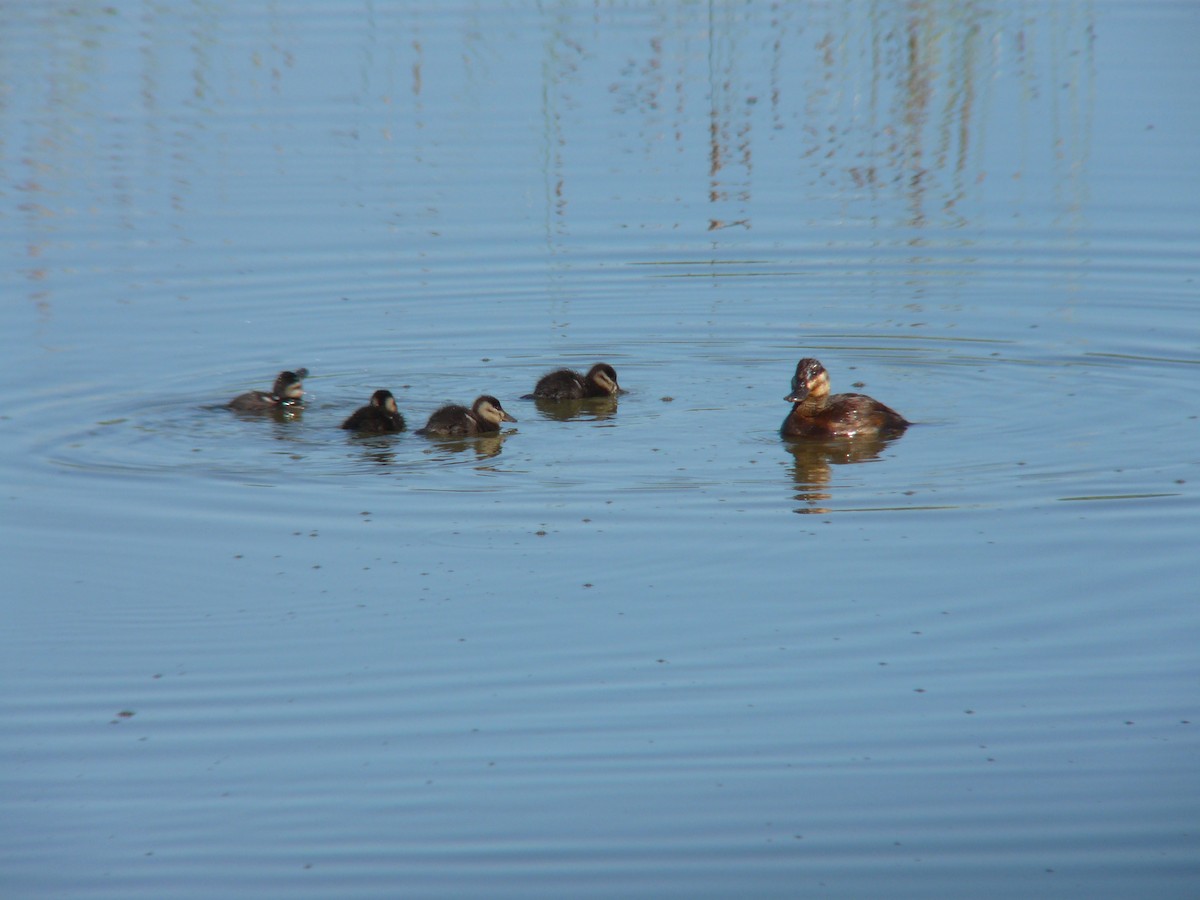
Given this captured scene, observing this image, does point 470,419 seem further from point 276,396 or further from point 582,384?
point 276,396

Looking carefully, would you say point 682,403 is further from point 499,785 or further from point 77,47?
point 77,47

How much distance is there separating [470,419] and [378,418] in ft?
1.64

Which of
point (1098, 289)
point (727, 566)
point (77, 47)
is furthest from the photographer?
point (77, 47)

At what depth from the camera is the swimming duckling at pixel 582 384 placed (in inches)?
376

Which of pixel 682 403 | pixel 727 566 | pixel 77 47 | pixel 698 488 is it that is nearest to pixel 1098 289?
pixel 682 403

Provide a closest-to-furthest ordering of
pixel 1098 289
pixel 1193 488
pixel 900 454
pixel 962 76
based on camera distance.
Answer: pixel 1193 488, pixel 900 454, pixel 1098 289, pixel 962 76

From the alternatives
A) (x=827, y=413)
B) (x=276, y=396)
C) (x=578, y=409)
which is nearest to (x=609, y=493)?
(x=827, y=413)

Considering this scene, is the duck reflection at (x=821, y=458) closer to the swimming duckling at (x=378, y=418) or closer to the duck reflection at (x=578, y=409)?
the duck reflection at (x=578, y=409)

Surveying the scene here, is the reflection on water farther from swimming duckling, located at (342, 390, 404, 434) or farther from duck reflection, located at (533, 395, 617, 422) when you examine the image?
duck reflection, located at (533, 395, 617, 422)

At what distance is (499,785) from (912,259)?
26.7 ft

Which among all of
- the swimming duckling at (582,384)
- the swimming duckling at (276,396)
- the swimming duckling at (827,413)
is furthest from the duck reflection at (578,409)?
the swimming duckling at (276,396)

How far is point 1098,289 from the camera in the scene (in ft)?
37.4

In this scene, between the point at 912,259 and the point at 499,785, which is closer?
the point at 499,785

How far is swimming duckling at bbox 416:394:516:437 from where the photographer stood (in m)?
9.05
